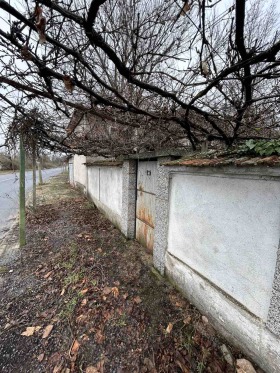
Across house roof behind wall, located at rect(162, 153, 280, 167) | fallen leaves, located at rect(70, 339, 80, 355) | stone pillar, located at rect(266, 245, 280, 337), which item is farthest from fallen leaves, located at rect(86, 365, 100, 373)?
house roof behind wall, located at rect(162, 153, 280, 167)

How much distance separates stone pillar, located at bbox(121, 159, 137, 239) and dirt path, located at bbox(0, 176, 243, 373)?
68cm

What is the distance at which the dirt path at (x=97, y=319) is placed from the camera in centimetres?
213

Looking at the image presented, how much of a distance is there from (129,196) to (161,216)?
63.0 inches

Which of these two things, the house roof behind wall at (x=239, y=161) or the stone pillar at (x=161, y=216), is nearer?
the house roof behind wall at (x=239, y=161)

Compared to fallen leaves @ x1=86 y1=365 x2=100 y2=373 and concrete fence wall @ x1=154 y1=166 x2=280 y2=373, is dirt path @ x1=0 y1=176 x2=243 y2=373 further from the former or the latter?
concrete fence wall @ x1=154 y1=166 x2=280 y2=373

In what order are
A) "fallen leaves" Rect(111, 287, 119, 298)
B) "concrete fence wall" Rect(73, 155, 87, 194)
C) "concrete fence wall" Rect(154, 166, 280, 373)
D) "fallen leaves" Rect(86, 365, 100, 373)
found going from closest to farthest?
"concrete fence wall" Rect(154, 166, 280, 373) < "fallen leaves" Rect(86, 365, 100, 373) < "fallen leaves" Rect(111, 287, 119, 298) < "concrete fence wall" Rect(73, 155, 87, 194)

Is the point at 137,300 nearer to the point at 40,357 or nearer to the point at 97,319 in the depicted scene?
the point at 97,319

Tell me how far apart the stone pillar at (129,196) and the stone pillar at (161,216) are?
4.71 ft

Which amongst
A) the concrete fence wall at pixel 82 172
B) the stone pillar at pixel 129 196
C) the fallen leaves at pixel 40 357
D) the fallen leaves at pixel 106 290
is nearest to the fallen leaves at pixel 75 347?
the fallen leaves at pixel 40 357

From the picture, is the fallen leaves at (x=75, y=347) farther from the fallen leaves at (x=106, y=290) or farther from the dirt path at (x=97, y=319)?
the fallen leaves at (x=106, y=290)

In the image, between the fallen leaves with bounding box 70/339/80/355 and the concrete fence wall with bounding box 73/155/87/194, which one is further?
the concrete fence wall with bounding box 73/155/87/194

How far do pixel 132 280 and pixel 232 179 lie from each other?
2592 mm

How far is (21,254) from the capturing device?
176 inches

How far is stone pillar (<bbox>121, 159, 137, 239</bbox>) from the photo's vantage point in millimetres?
4883
